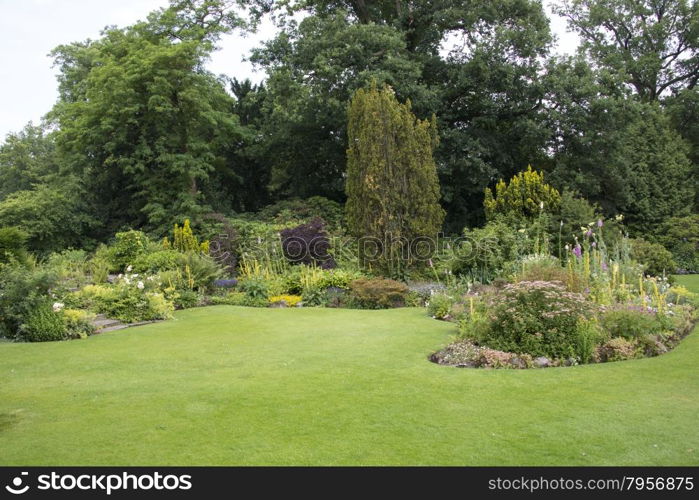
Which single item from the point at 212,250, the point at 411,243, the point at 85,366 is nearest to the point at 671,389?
the point at 85,366

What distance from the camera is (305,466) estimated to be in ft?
12.4

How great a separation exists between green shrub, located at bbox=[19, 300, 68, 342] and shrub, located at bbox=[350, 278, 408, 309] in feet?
17.2

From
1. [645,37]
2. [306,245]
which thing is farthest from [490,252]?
[645,37]

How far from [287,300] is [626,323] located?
6752mm

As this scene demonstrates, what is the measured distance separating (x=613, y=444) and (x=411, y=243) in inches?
364

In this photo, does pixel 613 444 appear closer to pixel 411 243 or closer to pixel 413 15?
pixel 411 243

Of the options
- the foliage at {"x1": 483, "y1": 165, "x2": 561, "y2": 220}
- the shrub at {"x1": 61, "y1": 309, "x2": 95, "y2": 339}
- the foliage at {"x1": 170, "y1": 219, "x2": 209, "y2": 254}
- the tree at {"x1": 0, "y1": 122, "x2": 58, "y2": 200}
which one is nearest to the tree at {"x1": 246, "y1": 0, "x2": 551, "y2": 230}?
the foliage at {"x1": 483, "y1": 165, "x2": 561, "y2": 220}

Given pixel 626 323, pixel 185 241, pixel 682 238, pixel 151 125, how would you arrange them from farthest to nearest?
pixel 151 125
pixel 682 238
pixel 185 241
pixel 626 323

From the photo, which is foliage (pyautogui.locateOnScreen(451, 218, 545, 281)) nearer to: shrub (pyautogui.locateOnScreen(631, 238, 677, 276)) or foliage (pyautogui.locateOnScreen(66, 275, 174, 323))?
shrub (pyautogui.locateOnScreen(631, 238, 677, 276))

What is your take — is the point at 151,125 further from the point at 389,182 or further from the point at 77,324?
the point at 77,324

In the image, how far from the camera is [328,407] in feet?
16.2

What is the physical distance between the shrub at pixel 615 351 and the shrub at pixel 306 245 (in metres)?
8.34

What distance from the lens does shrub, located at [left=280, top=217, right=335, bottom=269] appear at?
1459cm
